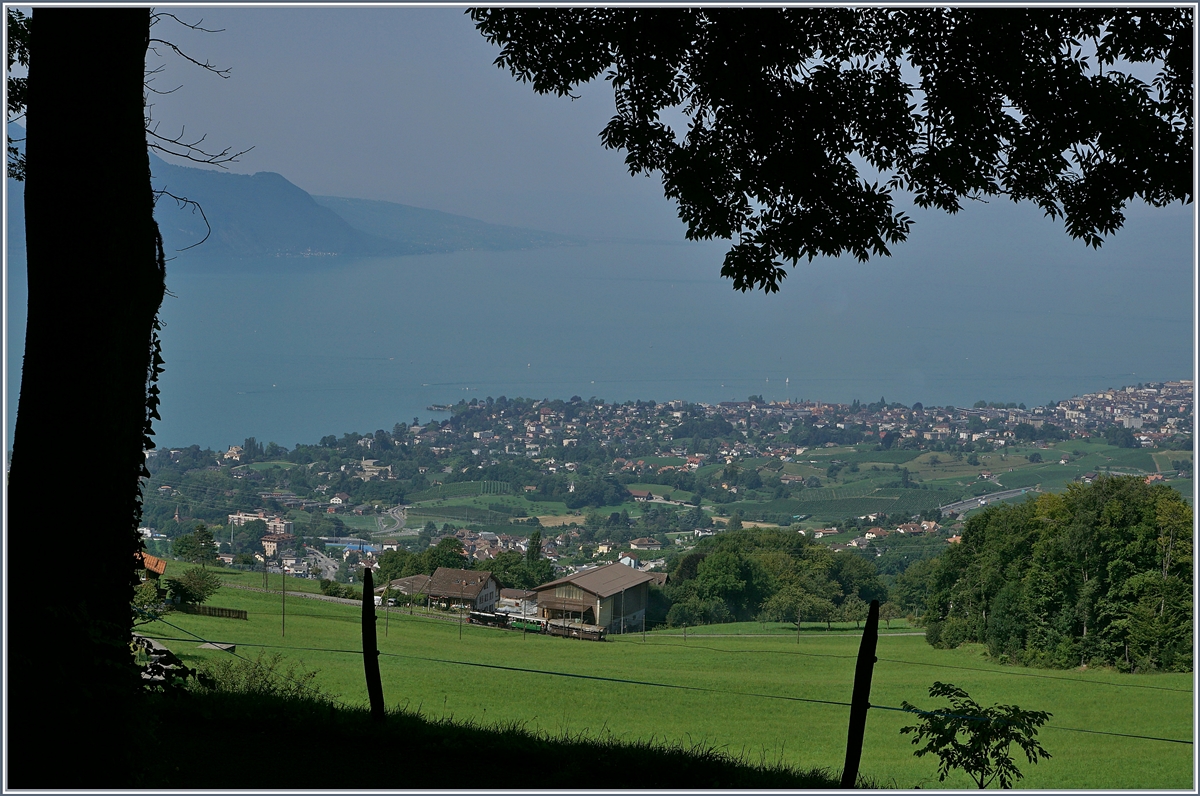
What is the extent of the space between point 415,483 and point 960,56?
4712cm

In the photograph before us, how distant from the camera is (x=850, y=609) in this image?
29578 millimetres

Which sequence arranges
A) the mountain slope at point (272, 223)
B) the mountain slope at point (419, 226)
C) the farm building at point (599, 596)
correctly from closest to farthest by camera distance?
the farm building at point (599, 596), the mountain slope at point (272, 223), the mountain slope at point (419, 226)

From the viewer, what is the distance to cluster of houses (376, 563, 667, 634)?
25.7 m

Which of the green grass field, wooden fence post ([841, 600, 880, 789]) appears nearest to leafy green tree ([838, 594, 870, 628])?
the green grass field

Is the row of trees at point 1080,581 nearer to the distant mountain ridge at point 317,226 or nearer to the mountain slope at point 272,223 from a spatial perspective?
the distant mountain ridge at point 317,226

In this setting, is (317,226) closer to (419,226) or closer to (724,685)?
(419,226)

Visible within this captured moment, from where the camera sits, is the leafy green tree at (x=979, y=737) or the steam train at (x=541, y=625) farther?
the steam train at (x=541, y=625)

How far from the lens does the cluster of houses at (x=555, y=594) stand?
25672mm

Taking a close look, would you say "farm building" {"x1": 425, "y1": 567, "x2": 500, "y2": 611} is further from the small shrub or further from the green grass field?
the small shrub

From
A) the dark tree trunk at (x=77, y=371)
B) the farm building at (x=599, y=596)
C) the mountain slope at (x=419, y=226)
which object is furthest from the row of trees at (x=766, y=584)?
the mountain slope at (x=419, y=226)

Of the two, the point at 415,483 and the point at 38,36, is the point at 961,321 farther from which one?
the point at 38,36

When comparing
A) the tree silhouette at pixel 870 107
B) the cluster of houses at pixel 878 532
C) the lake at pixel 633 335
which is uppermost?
the lake at pixel 633 335

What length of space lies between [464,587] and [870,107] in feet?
76.2

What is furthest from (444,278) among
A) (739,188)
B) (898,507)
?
(739,188)
